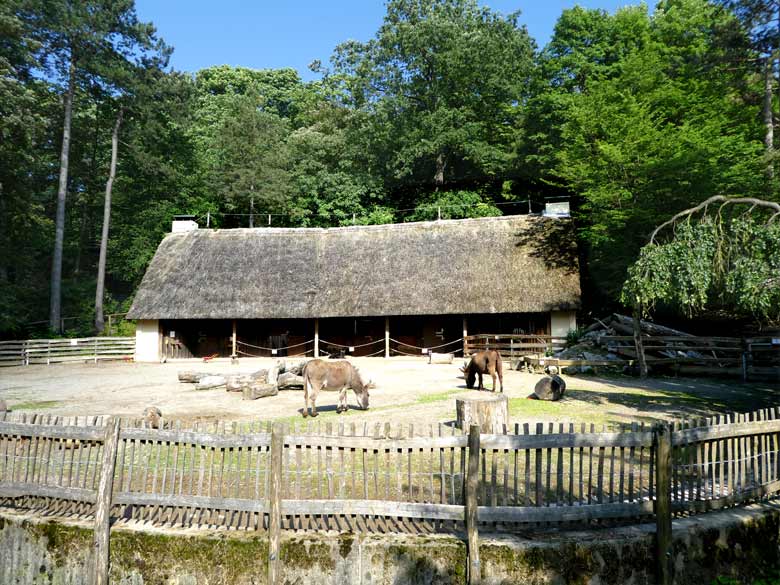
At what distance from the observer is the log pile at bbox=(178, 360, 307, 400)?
44.9 feet

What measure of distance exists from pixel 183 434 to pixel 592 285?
2405 centimetres

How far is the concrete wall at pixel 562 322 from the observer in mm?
21984

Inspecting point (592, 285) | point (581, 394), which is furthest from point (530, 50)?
point (581, 394)

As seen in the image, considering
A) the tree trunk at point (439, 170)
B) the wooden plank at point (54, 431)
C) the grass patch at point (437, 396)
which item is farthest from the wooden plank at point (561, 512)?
the tree trunk at point (439, 170)

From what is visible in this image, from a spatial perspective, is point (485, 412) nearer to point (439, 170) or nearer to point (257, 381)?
point (257, 381)

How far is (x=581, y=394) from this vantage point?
13.3 metres

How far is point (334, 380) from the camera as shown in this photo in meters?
11.8

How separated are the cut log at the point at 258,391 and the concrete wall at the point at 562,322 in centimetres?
1309

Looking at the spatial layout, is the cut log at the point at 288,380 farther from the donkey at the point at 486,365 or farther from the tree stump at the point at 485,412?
the tree stump at the point at 485,412

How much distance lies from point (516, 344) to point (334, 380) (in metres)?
11.4

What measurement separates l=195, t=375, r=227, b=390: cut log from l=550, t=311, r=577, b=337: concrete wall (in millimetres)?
13917

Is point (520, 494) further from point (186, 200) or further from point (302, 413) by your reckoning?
point (186, 200)

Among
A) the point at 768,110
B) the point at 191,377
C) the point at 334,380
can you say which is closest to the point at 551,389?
the point at 334,380

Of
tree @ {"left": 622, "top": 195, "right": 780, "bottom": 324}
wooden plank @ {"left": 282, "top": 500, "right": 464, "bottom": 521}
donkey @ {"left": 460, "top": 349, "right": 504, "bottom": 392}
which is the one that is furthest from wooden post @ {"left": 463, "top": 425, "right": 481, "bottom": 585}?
donkey @ {"left": 460, "top": 349, "right": 504, "bottom": 392}
